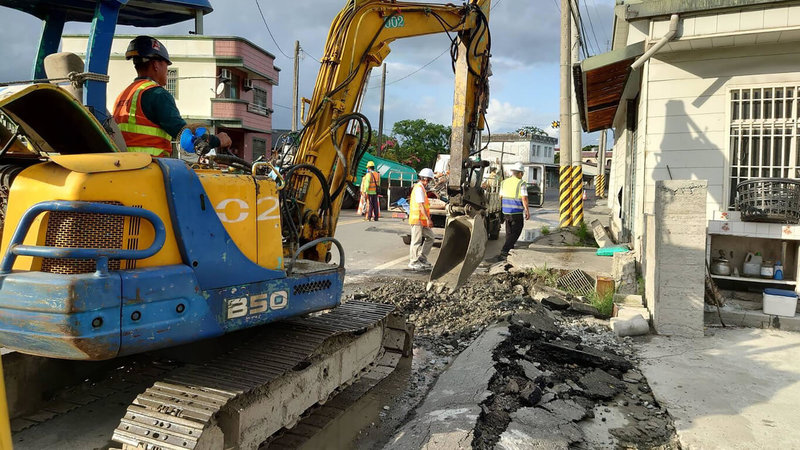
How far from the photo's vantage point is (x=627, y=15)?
7777 millimetres

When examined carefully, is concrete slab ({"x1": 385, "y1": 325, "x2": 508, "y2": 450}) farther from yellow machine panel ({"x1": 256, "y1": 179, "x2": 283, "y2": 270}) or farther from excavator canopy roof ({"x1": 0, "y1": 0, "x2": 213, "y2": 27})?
excavator canopy roof ({"x1": 0, "y1": 0, "x2": 213, "y2": 27})

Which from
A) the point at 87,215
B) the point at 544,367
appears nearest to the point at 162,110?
the point at 87,215

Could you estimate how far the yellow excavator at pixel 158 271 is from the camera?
102 inches

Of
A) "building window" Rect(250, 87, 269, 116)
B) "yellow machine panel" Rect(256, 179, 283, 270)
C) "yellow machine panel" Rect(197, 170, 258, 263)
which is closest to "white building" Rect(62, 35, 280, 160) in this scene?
"building window" Rect(250, 87, 269, 116)

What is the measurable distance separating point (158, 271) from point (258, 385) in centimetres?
83

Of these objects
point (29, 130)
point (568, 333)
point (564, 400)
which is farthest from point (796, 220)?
point (29, 130)

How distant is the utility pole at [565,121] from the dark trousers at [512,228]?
13.0 ft

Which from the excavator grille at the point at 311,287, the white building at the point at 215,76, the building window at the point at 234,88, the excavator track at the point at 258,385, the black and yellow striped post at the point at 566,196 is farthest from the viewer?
the building window at the point at 234,88

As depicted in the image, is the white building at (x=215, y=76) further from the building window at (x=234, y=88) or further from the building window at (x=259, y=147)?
the building window at (x=259, y=147)

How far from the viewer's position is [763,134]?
743 cm

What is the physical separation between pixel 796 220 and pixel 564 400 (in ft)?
14.3

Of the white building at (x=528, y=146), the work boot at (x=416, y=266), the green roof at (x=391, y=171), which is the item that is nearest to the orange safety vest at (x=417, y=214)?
the work boot at (x=416, y=266)

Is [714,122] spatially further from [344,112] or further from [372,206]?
[372,206]

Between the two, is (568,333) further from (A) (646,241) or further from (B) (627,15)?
(B) (627,15)
